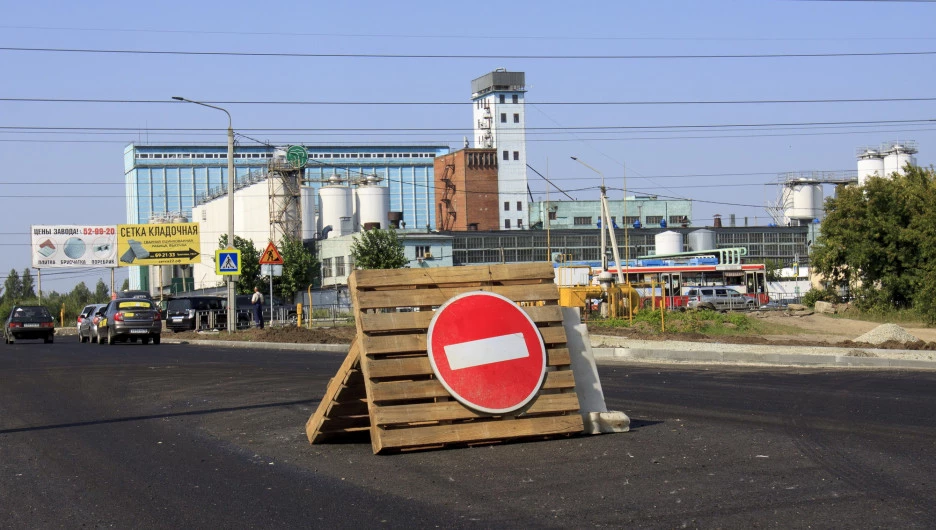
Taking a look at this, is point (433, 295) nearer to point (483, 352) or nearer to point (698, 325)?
point (483, 352)

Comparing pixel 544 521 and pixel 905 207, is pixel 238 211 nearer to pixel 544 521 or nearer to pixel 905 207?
pixel 905 207

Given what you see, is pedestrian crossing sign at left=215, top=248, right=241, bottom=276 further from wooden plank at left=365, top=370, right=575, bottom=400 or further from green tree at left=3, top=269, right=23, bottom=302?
green tree at left=3, top=269, right=23, bottom=302

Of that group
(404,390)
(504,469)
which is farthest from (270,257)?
(504,469)

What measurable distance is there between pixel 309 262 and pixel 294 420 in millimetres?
69841

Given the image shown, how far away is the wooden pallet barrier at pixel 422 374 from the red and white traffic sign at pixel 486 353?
0.09 meters

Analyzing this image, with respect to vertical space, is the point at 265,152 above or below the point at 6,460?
above

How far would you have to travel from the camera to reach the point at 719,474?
23.7 feet

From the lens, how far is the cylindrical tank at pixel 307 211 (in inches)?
3415

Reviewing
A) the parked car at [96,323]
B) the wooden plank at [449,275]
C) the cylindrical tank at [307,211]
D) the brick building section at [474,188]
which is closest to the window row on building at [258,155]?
the brick building section at [474,188]

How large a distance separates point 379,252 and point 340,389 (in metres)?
60.0

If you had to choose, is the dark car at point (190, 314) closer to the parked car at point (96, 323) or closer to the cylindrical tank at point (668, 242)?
the parked car at point (96, 323)

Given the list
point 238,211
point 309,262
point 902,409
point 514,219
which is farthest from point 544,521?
point 514,219

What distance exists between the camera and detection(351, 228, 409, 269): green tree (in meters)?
67.0

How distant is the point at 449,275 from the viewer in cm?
898
